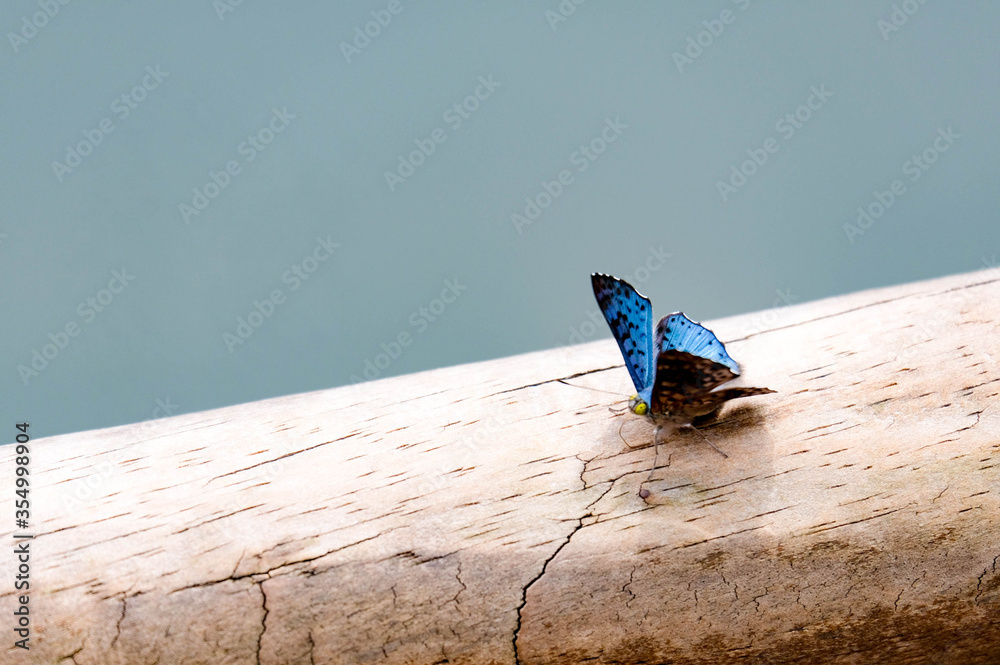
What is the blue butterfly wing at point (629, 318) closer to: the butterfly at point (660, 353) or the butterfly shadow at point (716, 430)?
the butterfly at point (660, 353)

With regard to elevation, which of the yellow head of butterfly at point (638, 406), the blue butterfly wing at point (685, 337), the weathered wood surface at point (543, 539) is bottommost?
the weathered wood surface at point (543, 539)

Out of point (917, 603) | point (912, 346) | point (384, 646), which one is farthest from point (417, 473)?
point (912, 346)

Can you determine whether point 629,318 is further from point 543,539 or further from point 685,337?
point 543,539

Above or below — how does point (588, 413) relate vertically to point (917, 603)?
above

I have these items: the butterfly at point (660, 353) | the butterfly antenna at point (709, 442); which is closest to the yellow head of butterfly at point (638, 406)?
the butterfly at point (660, 353)

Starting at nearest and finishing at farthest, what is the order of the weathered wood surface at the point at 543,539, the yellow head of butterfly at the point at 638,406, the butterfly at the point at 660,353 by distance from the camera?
the weathered wood surface at the point at 543,539 < the butterfly at the point at 660,353 < the yellow head of butterfly at the point at 638,406

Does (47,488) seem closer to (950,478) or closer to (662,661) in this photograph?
(662,661)
